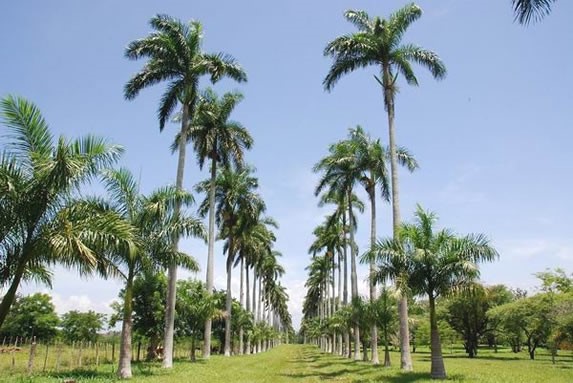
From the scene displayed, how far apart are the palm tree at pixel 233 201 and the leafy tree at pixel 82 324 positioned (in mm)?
34313

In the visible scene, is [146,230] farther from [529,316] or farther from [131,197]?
[529,316]

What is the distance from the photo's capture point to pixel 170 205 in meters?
21.3

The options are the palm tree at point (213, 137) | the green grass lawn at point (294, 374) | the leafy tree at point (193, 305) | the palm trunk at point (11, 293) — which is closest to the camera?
the palm trunk at point (11, 293)

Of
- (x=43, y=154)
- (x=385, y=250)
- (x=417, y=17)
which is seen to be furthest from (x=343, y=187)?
(x=43, y=154)

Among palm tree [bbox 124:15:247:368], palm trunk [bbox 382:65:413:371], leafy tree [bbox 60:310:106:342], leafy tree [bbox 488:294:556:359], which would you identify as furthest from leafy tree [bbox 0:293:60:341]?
leafy tree [bbox 488:294:556:359]

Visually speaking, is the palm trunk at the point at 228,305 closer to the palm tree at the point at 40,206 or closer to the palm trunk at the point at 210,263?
the palm trunk at the point at 210,263

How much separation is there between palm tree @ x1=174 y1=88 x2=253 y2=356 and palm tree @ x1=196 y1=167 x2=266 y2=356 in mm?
4222

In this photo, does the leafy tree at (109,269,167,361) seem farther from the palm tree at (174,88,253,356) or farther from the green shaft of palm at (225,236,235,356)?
the green shaft of palm at (225,236,235,356)

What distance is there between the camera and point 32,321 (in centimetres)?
5800

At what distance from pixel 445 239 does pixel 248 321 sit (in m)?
39.8

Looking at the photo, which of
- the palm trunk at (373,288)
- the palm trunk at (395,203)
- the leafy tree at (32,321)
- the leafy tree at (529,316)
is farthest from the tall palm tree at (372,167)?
the leafy tree at (32,321)

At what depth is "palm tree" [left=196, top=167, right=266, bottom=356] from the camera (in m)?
42.0

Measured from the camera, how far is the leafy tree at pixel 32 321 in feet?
187

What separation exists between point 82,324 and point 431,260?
64399 millimetres
